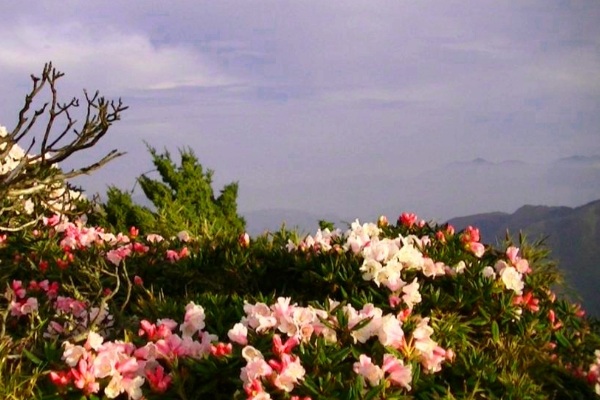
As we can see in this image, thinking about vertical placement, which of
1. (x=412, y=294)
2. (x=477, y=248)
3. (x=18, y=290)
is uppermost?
(x=477, y=248)

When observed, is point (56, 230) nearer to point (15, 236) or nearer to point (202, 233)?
point (15, 236)

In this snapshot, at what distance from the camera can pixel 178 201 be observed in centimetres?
1218

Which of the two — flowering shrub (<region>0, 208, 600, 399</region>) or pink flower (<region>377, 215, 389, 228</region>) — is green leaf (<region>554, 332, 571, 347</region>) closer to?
flowering shrub (<region>0, 208, 600, 399</region>)

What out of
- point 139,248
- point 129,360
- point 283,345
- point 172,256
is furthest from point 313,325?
point 139,248

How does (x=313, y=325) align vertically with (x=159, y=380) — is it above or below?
above

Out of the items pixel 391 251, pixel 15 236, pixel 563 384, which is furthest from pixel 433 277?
pixel 15 236

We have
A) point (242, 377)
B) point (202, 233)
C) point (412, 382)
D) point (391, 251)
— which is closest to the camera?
point (242, 377)

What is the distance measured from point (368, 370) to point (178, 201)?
8.25 meters

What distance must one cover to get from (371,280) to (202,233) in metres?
3.24

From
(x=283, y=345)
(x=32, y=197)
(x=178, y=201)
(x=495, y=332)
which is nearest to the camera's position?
(x=283, y=345)

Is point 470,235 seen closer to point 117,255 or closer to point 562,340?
point 562,340

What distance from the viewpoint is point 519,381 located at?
4652 mm

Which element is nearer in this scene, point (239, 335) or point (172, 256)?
point (239, 335)

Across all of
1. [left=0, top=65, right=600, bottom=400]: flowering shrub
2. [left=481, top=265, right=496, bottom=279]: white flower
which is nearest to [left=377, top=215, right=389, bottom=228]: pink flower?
[left=0, top=65, right=600, bottom=400]: flowering shrub
